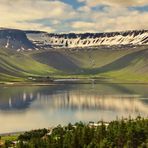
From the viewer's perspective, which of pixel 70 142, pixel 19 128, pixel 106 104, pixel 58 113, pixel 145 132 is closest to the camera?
pixel 70 142

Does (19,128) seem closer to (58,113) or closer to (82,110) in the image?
(58,113)

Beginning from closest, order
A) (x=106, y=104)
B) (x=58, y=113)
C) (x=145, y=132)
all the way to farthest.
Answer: (x=145, y=132) → (x=58, y=113) → (x=106, y=104)

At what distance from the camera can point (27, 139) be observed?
106188mm

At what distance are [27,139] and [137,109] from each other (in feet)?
261

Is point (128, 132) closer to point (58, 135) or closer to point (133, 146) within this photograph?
point (133, 146)

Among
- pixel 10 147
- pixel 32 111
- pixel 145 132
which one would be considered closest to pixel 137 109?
pixel 32 111

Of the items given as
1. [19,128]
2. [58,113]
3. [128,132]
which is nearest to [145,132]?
[128,132]

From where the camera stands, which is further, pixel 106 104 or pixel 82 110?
pixel 106 104

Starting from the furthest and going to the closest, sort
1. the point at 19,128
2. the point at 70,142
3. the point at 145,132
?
the point at 19,128 → the point at 145,132 → the point at 70,142

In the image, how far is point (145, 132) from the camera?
100312mm

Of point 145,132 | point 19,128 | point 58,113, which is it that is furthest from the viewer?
point 58,113

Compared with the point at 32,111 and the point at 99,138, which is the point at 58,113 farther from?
the point at 99,138

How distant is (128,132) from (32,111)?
8142 cm

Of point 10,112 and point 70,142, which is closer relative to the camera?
point 70,142
